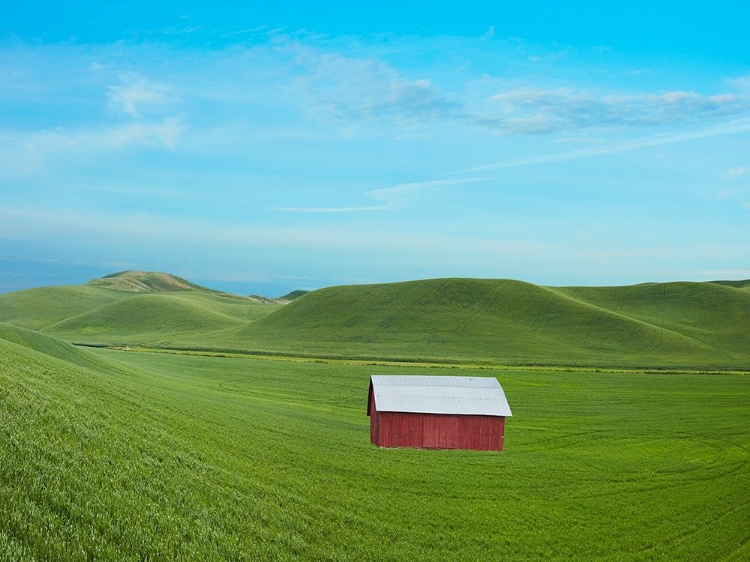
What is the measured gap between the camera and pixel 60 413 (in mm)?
22656

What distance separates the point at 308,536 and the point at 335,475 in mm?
9503

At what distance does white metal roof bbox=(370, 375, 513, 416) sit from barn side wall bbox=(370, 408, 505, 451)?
441 millimetres

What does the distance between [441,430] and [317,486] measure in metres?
17.4

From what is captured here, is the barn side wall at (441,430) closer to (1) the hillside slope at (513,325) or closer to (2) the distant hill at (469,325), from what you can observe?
(2) the distant hill at (469,325)

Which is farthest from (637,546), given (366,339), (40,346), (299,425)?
(366,339)

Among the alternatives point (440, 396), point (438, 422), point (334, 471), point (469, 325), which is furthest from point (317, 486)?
point (469, 325)

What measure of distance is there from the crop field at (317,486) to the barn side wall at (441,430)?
167 centimetres

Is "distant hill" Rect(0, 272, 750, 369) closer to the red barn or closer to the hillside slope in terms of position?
the hillside slope

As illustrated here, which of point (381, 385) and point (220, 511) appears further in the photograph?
point (381, 385)

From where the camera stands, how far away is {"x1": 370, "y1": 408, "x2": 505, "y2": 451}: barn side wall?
139 ft

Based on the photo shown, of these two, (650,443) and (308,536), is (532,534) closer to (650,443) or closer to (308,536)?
(308,536)

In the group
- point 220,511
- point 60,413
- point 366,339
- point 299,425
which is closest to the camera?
point 220,511

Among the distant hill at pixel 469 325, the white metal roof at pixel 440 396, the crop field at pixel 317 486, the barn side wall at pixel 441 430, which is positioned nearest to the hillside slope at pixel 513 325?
the distant hill at pixel 469 325

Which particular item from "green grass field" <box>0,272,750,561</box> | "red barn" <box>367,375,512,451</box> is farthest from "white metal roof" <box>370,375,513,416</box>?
"green grass field" <box>0,272,750,561</box>
